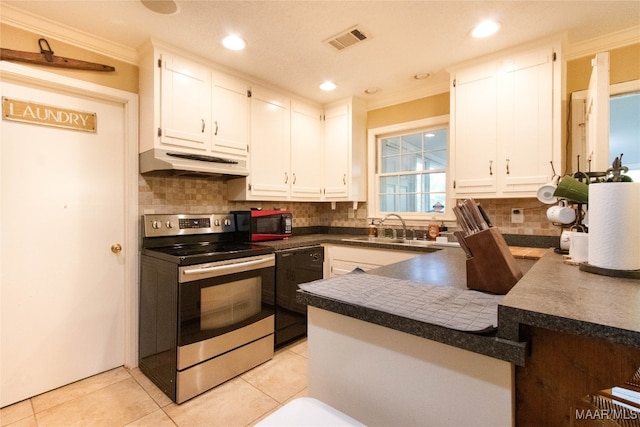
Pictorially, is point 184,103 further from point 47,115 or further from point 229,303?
point 229,303

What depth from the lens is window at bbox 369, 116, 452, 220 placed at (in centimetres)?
319

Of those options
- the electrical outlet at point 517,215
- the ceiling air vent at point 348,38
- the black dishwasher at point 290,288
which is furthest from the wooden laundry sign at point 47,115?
the electrical outlet at point 517,215

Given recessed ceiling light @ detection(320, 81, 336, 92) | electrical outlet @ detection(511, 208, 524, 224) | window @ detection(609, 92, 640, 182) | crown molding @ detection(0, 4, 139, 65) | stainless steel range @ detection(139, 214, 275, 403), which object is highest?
recessed ceiling light @ detection(320, 81, 336, 92)

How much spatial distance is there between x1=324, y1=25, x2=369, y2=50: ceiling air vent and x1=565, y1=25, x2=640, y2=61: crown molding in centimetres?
161

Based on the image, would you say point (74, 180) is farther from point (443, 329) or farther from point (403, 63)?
point (403, 63)

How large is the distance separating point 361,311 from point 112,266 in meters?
2.24

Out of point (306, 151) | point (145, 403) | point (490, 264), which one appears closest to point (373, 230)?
point (306, 151)

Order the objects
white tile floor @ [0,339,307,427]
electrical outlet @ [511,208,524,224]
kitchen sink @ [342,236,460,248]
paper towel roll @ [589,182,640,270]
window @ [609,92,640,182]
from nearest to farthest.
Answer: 1. paper towel roll @ [589,182,640,270]
2. white tile floor @ [0,339,307,427]
3. window @ [609,92,640,182]
4. electrical outlet @ [511,208,524,224]
5. kitchen sink @ [342,236,460,248]

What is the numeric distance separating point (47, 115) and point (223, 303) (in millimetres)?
1764

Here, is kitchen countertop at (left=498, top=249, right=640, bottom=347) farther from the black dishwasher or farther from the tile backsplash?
the black dishwasher

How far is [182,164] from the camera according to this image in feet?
7.30

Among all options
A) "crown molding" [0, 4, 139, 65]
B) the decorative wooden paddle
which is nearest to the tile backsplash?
the decorative wooden paddle

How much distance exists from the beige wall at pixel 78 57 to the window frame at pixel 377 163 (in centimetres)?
243

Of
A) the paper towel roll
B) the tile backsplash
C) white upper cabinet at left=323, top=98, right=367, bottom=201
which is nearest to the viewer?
the paper towel roll
